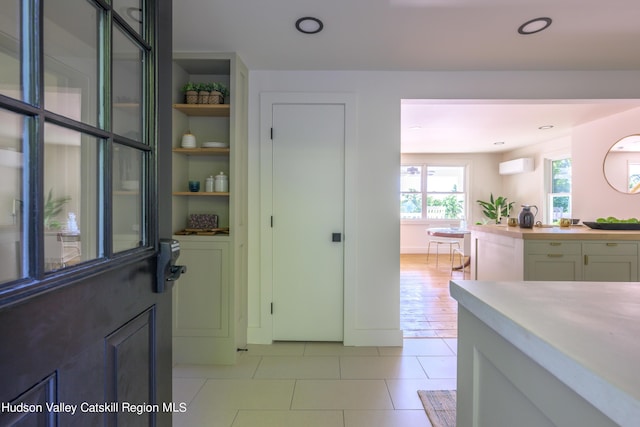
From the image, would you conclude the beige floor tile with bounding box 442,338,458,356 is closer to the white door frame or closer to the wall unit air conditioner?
the white door frame

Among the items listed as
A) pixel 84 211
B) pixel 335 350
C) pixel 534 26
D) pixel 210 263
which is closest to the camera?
pixel 84 211

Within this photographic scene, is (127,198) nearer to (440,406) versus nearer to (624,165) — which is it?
(440,406)

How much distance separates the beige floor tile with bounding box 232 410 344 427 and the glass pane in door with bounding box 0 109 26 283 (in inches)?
60.3

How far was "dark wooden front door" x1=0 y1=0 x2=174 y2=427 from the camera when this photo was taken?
1.89 ft

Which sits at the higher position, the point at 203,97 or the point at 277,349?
the point at 203,97

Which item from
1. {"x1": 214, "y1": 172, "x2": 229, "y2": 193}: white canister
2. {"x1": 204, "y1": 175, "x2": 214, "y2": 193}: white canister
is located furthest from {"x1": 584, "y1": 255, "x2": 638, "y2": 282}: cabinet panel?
{"x1": 204, "y1": 175, "x2": 214, "y2": 193}: white canister

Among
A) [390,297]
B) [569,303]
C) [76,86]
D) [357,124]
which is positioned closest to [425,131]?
[357,124]

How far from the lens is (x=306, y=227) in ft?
8.75

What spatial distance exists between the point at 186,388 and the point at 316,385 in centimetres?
84

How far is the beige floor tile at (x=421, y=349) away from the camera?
250cm

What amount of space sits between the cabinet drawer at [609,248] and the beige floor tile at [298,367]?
94.3 inches

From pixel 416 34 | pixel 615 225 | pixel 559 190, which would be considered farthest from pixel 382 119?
pixel 559 190

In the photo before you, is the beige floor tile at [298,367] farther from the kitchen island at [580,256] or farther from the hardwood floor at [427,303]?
the kitchen island at [580,256]

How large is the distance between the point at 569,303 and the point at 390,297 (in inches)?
75.1
